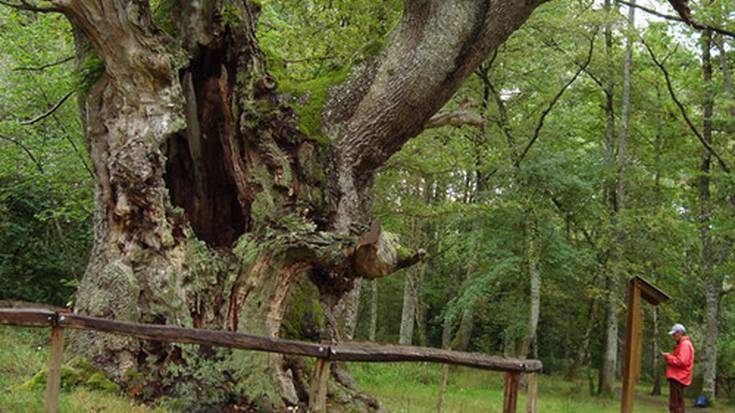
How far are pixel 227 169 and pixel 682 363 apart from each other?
705cm

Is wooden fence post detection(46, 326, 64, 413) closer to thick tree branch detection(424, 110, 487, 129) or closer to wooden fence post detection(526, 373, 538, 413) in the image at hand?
wooden fence post detection(526, 373, 538, 413)

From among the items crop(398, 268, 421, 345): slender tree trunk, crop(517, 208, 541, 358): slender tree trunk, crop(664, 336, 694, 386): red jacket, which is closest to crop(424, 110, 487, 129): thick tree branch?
crop(664, 336, 694, 386): red jacket

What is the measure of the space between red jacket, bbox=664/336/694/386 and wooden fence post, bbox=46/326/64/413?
825 cm

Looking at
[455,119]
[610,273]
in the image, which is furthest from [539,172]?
[455,119]

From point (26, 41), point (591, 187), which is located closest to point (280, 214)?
point (26, 41)

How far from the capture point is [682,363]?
9852mm

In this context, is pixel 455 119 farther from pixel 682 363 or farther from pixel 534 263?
pixel 534 263

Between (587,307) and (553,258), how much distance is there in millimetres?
6070

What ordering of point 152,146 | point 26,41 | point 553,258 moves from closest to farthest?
point 152,146 < point 26,41 < point 553,258

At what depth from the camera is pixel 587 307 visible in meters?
23.6

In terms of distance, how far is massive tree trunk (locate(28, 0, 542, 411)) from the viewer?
677 centimetres

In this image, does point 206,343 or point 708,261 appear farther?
point 708,261

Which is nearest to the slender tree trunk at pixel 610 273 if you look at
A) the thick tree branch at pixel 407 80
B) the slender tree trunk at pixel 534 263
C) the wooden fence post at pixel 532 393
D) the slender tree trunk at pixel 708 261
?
the slender tree trunk at pixel 534 263

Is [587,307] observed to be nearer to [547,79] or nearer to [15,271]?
[547,79]
